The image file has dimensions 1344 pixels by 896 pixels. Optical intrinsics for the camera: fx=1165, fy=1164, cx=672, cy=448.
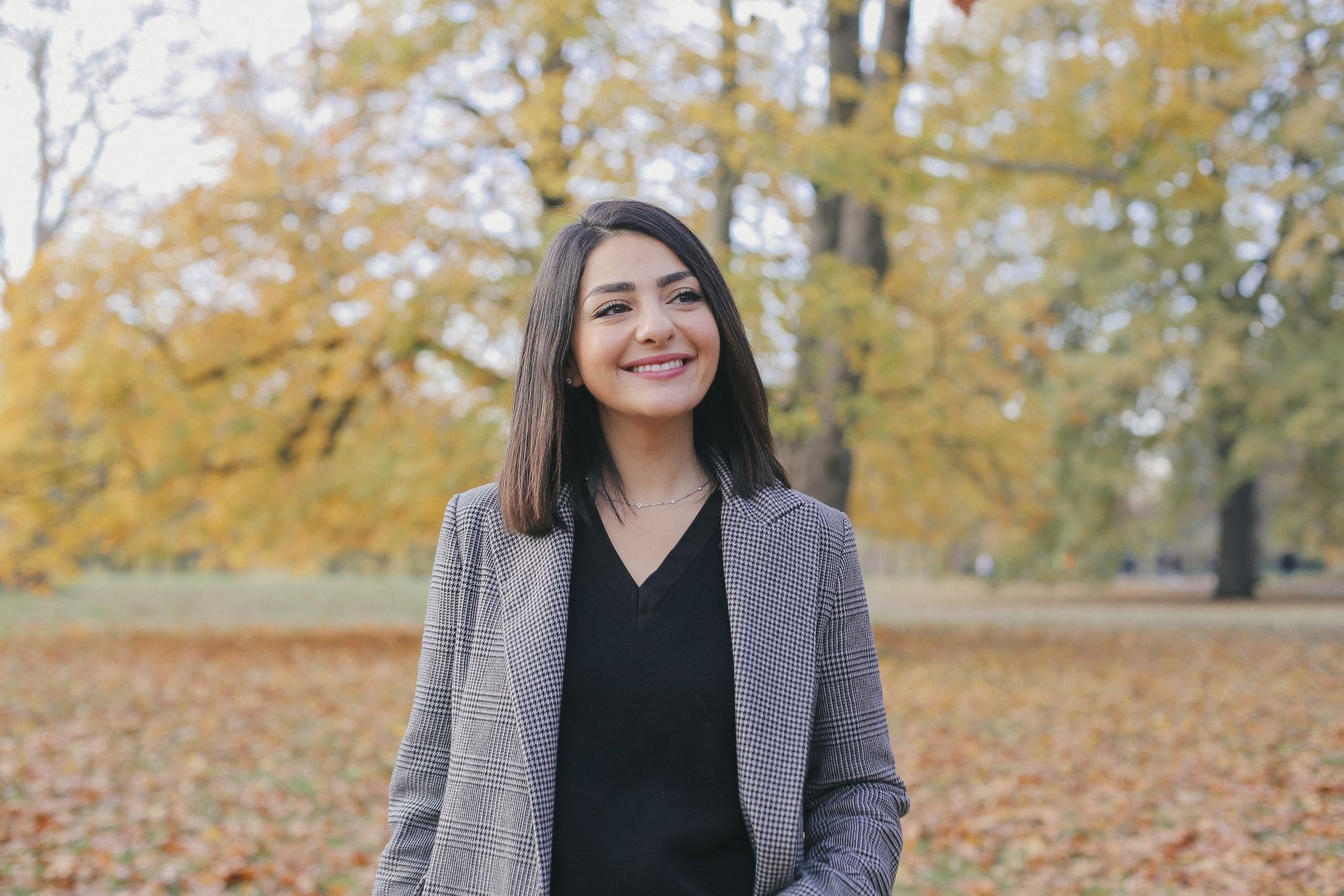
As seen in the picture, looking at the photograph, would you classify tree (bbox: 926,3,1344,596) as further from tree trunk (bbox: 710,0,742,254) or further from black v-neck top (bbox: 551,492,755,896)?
black v-neck top (bbox: 551,492,755,896)

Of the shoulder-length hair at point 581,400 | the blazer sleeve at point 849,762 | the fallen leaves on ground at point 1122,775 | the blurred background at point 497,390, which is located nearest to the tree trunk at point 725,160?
the blurred background at point 497,390

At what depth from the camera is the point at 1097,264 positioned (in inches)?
1016

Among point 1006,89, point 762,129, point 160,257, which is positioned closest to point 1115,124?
point 1006,89

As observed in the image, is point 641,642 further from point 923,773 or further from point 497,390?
point 497,390

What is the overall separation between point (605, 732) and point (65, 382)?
11977 mm

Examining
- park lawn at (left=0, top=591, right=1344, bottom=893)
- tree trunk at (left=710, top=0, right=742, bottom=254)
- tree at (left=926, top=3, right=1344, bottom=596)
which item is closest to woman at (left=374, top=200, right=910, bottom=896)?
park lawn at (left=0, top=591, right=1344, bottom=893)

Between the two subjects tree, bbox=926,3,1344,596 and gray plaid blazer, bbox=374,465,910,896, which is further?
tree, bbox=926,3,1344,596

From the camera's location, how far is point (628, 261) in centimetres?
193

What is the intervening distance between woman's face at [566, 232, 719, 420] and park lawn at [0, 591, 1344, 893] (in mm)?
4119

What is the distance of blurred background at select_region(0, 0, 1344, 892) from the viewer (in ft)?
21.3

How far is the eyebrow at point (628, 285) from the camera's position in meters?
1.92

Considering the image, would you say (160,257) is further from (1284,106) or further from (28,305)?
(1284,106)

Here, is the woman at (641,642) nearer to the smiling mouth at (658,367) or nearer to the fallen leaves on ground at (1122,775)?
the smiling mouth at (658,367)

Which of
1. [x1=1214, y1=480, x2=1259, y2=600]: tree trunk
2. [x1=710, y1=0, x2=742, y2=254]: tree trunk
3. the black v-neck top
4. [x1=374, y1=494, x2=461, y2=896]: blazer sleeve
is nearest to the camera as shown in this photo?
the black v-neck top
